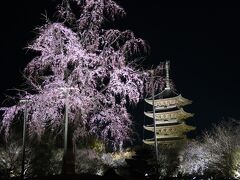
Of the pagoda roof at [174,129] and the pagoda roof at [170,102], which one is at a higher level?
the pagoda roof at [170,102]

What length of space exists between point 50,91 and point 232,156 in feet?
58.6

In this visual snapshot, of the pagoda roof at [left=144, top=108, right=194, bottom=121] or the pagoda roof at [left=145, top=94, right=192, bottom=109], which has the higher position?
the pagoda roof at [left=145, top=94, right=192, bottom=109]

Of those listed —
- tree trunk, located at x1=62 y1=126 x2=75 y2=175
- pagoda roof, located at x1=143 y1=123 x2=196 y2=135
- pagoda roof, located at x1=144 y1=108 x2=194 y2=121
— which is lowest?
tree trunk, located at x1=62 y1=126 x2=75 y2=175

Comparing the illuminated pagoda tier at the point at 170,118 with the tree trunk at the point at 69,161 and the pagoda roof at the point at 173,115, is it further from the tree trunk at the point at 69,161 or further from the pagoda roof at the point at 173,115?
the tree trunk at the point at 69,161

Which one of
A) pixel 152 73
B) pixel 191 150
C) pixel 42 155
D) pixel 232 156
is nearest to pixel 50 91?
pixel 152 73

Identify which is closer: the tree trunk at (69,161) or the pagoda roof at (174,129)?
the tree trunk at (69,161)

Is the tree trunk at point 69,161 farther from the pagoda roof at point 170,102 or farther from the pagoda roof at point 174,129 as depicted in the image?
the pagoda roof at point 170,102

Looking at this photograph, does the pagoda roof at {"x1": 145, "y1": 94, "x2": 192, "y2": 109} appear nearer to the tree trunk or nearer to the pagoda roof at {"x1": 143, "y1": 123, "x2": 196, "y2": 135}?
the pagoda roof at {"x1": 143, "y1": 123, "x2": 196, "y2": 135}

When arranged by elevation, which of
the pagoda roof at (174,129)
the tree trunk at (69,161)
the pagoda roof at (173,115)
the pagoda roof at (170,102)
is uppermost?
the pagoda roof at (170,102)

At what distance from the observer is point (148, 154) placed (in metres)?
17.1

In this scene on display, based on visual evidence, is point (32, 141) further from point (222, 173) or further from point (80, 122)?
point (222, 173)

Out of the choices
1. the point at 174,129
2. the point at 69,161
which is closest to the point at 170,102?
the point at 174,129

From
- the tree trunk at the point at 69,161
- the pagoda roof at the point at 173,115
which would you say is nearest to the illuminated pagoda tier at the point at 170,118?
the pagoda roof at the point at 173,115

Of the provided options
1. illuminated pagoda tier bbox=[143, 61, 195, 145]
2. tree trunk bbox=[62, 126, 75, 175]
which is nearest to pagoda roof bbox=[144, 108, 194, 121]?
illuminated pagoda tier bbox=[143, 61, 195, 145]
